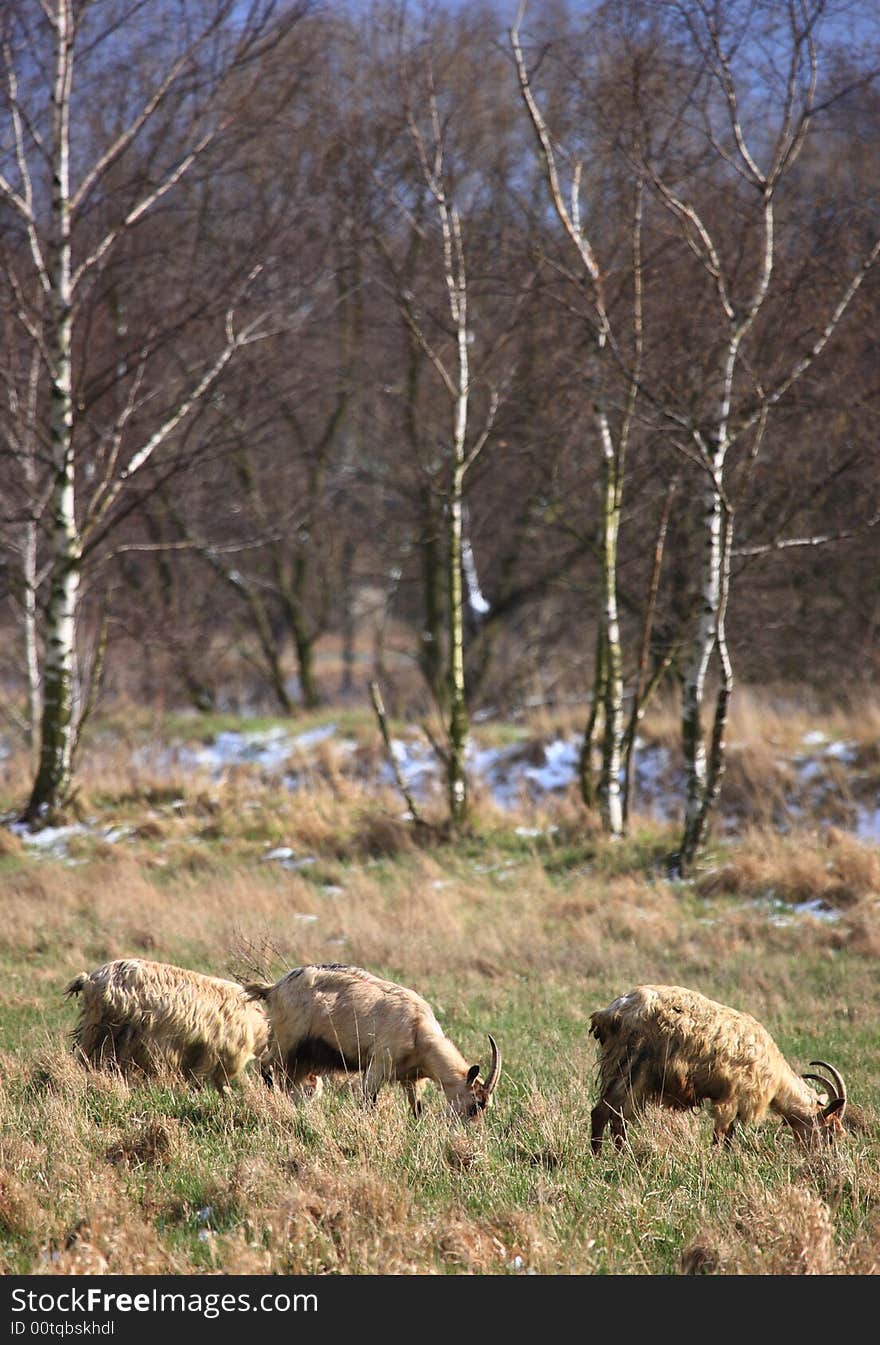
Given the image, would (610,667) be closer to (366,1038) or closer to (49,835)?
(49,835)

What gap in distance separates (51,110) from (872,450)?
407 inches

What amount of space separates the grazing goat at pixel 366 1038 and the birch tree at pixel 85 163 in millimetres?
8534

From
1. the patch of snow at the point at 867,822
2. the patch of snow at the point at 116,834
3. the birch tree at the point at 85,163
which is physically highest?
the birch tree at the point at 85,163

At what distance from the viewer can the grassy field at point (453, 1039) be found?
160 inches

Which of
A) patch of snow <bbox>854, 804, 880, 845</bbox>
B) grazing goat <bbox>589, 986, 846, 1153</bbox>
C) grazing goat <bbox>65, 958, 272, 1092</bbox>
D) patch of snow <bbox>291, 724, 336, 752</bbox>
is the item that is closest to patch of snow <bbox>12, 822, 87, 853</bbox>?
patch of snow <bbox>291, 724, 336, 752</bbox>

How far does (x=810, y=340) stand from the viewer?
13.7 metres

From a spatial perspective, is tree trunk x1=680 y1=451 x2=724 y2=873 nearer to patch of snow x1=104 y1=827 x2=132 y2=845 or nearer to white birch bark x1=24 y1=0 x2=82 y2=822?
patch of snow x1=104 y1=827 x2=132 y2=845

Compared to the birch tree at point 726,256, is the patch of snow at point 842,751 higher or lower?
lower

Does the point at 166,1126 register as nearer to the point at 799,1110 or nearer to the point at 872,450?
the point at 799,1110

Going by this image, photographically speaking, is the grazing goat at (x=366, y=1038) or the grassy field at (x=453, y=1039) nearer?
the grassy field at (x=453, y=1039)

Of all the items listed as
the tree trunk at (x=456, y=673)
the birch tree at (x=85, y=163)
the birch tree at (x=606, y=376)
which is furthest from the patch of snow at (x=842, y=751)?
the birch tree at (x=85, y=163)

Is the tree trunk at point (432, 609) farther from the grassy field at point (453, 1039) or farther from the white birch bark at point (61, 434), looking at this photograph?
the white birch bark at point (61, 434)

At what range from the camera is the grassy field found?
13.3 feet
